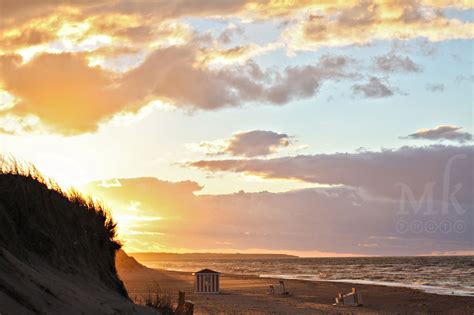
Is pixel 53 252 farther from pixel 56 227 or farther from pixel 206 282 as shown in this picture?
pixel 206 282

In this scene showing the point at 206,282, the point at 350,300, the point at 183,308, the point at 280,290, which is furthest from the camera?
the point at 280,290

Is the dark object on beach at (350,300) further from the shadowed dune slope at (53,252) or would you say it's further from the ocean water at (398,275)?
the shadowed dune slope at (53,252)

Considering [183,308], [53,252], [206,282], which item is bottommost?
[206,282]

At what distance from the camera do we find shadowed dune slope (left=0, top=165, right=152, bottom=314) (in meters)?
9.86

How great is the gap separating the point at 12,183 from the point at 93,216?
3154 mm

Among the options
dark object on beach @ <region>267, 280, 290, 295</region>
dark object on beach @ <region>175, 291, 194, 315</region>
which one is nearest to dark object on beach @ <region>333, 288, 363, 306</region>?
dark object on beach @ <region>267, 280, 290, 295</region>

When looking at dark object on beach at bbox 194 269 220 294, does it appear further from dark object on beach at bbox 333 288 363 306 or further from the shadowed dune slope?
the shadowed dune slope

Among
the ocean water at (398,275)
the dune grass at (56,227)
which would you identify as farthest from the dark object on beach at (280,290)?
the dune grass at (56,227)

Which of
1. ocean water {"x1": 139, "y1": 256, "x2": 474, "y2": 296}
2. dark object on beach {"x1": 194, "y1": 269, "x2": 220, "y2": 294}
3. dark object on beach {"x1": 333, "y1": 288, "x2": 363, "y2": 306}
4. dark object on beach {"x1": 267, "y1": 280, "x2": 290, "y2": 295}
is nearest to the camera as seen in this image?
dark object on beach {"x1": 333, "y1": 288, "x2": 363, "y2": 306}

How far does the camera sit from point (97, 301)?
11883 mm

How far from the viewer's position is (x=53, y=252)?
498 inches

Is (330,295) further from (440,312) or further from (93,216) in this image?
(93,216)

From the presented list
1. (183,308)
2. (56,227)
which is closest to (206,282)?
(183,308)

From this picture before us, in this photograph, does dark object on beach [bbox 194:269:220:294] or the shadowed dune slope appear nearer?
the shadowed dune slope
